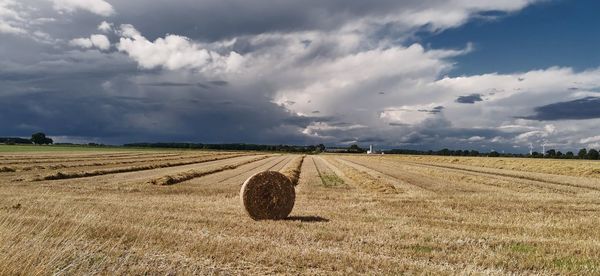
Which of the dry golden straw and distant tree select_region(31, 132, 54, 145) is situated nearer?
the dry golden straw

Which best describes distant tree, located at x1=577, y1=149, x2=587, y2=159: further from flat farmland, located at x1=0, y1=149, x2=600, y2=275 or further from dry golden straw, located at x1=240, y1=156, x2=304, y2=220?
dry golden straw, located at x1=240, y1=156, x2=304, y2=220

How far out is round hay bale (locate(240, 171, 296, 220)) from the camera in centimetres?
1545

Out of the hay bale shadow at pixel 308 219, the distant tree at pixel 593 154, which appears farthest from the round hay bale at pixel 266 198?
the distant tree at pixel 593 154

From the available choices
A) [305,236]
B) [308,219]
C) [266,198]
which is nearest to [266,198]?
[266,198]

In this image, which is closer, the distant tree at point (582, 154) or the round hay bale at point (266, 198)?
the round hay bale at point (266, 198)

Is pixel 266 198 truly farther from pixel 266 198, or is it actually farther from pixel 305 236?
pixel 305 236

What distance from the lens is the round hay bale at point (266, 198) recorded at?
1545cm

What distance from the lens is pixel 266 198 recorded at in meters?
15.8

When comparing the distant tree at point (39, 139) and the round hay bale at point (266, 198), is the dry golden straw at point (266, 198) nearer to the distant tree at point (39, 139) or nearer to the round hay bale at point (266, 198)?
the round hay bale at point (266, 198)

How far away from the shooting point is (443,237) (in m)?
11.6

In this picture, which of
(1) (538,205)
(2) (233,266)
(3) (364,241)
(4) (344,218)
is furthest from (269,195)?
(1) (538,205)

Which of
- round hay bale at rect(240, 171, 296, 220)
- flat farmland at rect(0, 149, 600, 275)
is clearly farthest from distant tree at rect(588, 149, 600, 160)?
round hay bale at rect(240, 171, 296, 220)

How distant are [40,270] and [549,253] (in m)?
9.00

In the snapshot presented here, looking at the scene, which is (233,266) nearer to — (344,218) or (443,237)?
(443,237)
